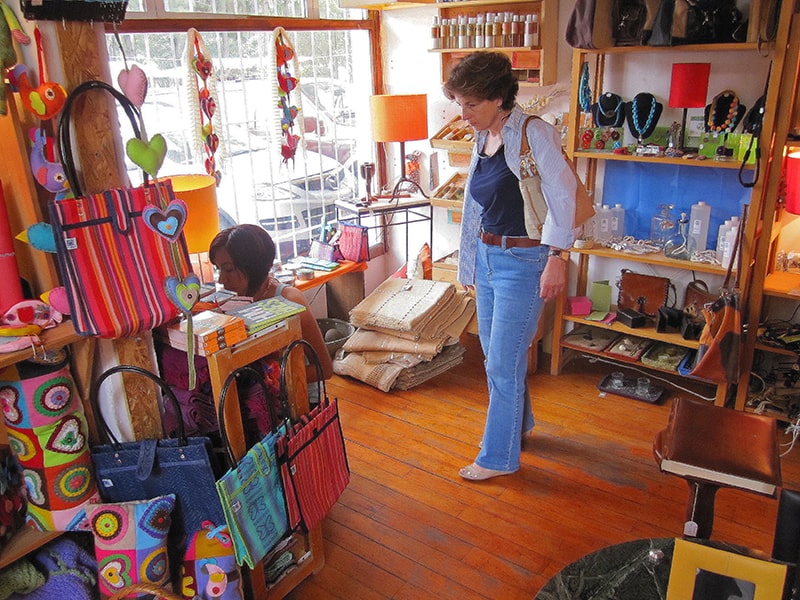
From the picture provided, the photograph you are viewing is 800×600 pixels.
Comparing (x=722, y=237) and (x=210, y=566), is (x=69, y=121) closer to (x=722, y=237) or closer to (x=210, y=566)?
(x=210, y=566)

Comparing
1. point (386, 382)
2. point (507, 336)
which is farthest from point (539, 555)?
point (386, 382)

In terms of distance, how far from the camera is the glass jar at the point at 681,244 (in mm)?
3287

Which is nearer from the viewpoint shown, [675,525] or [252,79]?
[675,525]

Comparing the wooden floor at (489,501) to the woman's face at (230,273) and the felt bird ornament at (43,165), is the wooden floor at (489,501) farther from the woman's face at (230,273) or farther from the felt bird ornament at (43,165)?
the felt bird ornament at (43,165)

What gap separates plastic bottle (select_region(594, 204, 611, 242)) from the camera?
356cm

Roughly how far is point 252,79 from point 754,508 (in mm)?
2980

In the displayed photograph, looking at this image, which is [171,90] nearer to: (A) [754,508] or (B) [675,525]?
(B) [675,525]

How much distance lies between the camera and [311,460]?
206cm

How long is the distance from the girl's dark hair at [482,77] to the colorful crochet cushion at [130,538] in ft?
5.12

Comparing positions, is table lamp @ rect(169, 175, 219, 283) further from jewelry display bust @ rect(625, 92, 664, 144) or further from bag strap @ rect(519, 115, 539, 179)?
jewelry display bust @ rect(625, 92, 664, 144)

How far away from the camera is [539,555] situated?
7.96 feet

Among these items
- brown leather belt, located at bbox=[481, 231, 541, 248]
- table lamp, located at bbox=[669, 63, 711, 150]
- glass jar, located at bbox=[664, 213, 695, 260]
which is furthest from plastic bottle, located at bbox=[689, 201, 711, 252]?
brown leather belt, located at bbox=[481, 231, 541, 248]

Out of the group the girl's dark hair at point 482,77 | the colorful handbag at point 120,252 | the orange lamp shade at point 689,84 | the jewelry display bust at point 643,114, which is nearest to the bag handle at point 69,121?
the colorful handbag at point 120,252

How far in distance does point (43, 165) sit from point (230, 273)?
87 centimetres
